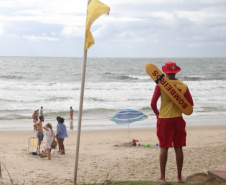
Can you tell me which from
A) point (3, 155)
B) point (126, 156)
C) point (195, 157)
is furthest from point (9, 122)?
point (195, 157)

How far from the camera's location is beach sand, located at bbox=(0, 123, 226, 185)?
8203 mm

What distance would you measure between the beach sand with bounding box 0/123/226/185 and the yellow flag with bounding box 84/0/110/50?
2782 millimetres

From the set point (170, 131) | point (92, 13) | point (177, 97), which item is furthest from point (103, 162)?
point (92, 13)

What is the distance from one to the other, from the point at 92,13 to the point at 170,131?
6.72 ft

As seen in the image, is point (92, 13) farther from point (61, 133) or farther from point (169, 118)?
point (61, 133)

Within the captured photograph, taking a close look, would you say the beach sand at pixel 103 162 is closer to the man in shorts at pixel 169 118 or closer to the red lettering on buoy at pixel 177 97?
the man in shorts at pixel 169 118

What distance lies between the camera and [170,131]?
5648 millimetres

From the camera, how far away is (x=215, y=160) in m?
9.34

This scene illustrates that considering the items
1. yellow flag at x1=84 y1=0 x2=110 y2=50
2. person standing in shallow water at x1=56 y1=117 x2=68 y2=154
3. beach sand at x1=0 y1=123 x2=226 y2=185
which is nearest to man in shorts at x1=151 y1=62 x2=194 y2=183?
yellow flag at x1=84 y1=0 x2=110 y2=50

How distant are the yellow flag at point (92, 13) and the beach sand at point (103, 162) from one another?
110 inches

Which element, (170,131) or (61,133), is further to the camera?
(61,133)

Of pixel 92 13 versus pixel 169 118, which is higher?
pixel 92 13

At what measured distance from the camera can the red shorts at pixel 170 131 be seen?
564cm

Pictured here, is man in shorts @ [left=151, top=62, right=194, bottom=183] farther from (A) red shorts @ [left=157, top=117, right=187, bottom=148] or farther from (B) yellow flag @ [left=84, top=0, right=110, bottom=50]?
(B) yellow flag @ [left=84, top=0, right=110, bottom=50]
